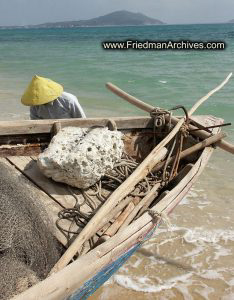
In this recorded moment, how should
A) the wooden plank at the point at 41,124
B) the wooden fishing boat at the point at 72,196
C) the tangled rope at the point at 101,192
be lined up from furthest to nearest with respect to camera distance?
the wooden plank at the point at 41,124 → the tangled rope at the point at 101,192 → the wooden fishing boat at the point at 72,196

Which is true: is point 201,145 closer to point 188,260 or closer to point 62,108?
point 188,260

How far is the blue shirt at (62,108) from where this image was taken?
4395mm

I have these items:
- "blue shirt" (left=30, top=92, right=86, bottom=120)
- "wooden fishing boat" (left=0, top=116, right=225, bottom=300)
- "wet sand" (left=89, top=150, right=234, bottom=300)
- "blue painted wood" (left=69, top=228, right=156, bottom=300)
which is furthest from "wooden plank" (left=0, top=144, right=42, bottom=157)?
"blue painted wood" (left=69, top=228, right=156, bottom=300)

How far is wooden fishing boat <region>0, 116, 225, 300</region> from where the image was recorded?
6.90 ft

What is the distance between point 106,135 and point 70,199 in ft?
2.16

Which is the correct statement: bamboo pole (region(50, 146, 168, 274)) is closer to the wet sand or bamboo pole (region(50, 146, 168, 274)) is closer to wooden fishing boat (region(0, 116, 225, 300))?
wooden fishing boat (region(0, 116, 225, 300))

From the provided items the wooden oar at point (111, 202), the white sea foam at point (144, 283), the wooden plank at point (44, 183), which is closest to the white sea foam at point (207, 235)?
the white sea foam at point (144, 283)

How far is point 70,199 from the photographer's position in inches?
135

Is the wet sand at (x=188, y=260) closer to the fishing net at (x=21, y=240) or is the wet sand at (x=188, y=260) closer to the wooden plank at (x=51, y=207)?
the wooden plank at (x=51, y=207)

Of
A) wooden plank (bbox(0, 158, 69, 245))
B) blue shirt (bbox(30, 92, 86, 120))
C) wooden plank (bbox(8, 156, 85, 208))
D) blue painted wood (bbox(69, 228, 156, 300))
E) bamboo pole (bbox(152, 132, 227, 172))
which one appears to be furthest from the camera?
blue shirt (bbox(30, 92, 86, 120))

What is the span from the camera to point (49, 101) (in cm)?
404

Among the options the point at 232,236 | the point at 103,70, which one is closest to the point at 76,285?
the point at 232,236

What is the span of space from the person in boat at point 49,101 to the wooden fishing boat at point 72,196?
265mm

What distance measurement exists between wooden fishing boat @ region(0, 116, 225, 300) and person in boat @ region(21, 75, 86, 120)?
0.26m
